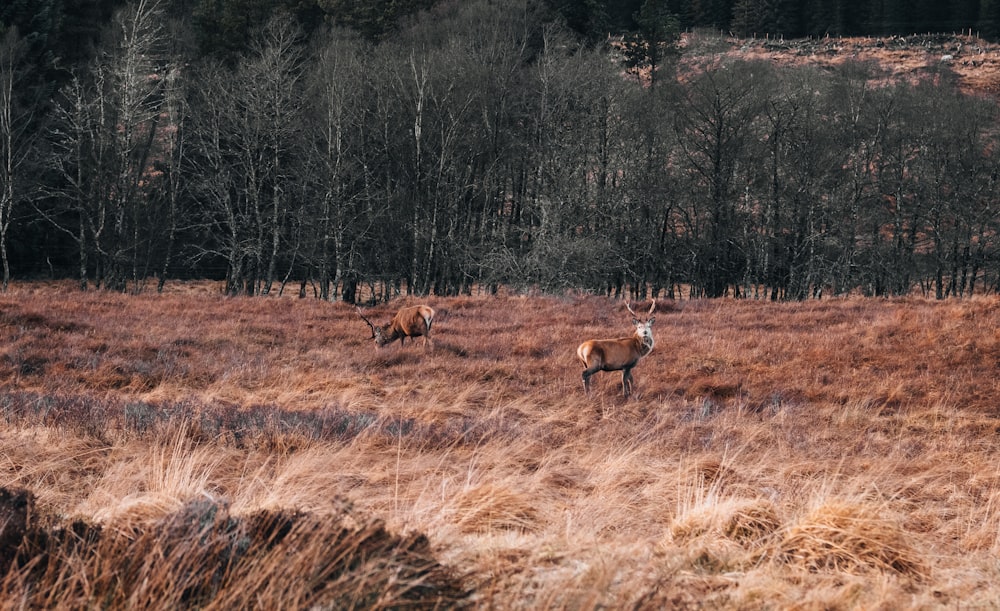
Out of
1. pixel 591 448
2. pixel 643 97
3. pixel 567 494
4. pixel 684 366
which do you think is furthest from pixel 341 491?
pixel 643 97

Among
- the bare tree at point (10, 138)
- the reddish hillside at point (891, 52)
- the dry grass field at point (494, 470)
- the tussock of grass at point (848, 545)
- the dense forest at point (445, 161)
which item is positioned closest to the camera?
the dry grass field at point (494, 470)

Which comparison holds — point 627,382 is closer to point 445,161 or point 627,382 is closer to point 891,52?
point 445,161

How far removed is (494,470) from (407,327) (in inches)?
384

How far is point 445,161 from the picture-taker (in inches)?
1379

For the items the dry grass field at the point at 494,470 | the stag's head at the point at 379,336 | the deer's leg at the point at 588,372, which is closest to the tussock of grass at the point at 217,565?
the dry grass field at the point at 494,470

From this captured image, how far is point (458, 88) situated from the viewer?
3547 centimetres

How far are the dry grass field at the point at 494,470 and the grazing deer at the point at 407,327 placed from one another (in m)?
0.34

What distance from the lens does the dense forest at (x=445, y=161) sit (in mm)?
31781

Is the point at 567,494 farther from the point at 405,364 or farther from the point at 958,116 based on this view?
the point at 958,116

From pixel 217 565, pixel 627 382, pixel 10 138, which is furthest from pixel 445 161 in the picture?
pixel 217 565

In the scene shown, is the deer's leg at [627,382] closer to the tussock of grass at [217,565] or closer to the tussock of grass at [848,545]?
the tussock of grass at [848,545]

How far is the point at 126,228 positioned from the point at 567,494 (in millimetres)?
33360

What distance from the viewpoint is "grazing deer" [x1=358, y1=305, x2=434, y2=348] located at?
15.3 meters

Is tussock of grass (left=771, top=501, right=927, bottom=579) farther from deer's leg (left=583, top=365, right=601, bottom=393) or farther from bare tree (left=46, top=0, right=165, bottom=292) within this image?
bare tree (left=46, top=0, right=165, bottom=292)
